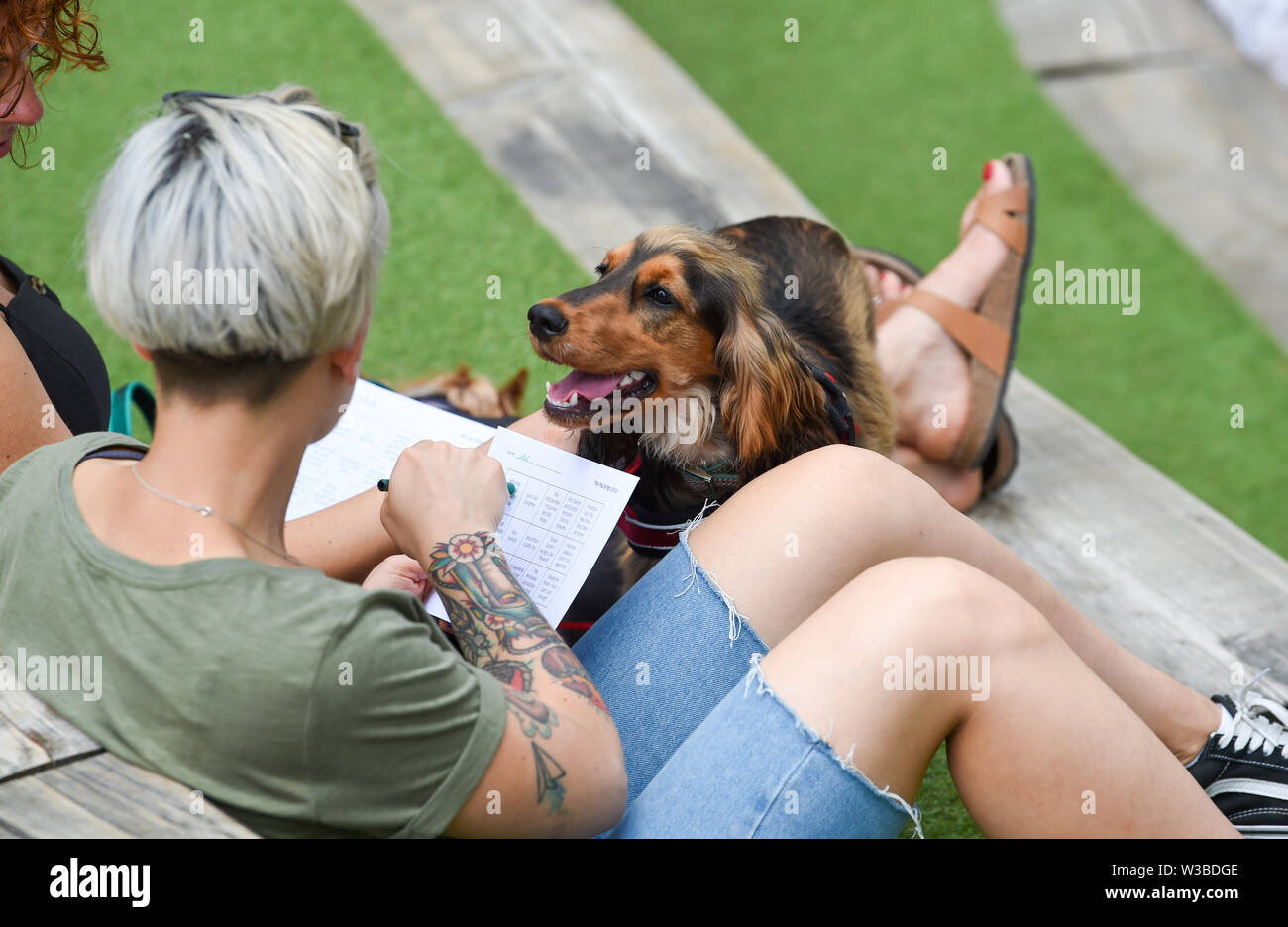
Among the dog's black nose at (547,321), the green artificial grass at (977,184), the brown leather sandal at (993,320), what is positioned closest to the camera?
the dog's black nose at (547,321)

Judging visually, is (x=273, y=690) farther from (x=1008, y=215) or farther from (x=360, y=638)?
(x=1008, y=215)

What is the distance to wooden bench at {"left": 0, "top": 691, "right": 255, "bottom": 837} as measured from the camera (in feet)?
3.47

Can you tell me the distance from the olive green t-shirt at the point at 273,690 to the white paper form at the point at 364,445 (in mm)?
967

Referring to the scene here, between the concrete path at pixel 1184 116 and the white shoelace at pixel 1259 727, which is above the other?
the concrete path at pixel 1184 116

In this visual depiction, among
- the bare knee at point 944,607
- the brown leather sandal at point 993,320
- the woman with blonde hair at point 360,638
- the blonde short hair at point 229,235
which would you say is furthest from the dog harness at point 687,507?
the blonde short hair at point 229,235

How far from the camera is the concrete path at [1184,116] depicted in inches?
158

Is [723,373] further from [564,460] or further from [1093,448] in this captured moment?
[1093,448]

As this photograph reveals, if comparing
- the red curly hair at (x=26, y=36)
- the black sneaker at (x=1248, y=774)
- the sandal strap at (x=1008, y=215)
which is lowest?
the black sneaker at (x=1248, y=774)

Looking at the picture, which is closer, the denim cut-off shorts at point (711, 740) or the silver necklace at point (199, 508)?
the silver necklace at point (199, 508)

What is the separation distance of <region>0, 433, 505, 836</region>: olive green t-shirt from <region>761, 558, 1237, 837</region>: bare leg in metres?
0.42

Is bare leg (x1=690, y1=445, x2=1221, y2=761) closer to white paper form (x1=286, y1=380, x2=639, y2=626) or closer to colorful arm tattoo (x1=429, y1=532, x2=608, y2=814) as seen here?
white paper form (x1=286, y1=380, x2=639, y2=626)

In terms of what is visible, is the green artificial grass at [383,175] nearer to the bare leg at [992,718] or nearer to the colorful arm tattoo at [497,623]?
the colorful arm tattoo at [497,623]

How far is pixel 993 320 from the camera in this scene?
9.16ft

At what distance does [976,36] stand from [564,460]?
12.7ft
